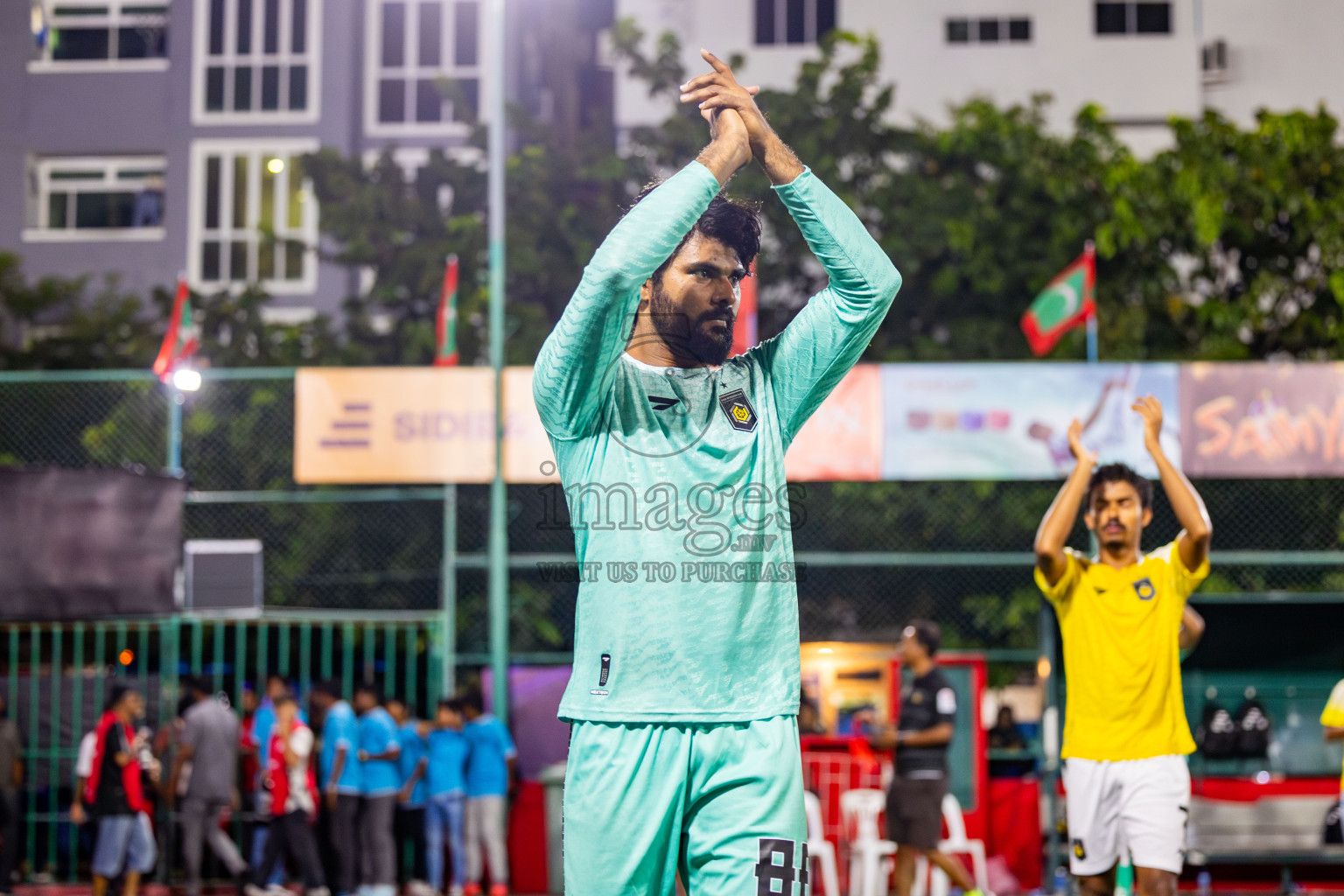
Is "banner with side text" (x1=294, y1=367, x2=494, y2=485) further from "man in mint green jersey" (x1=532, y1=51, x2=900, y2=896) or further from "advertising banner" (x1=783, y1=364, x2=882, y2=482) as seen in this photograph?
"man in mint green jersey" (x1=532, y1=51, x2=900, y2=896)

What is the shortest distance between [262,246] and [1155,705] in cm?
1962

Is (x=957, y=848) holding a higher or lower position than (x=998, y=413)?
lower

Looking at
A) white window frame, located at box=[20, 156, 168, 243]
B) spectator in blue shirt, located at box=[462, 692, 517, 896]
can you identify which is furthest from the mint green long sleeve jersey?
white window frame, located at box=[20, 156, 168, 243]

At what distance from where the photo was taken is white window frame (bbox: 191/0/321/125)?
22.8 metres

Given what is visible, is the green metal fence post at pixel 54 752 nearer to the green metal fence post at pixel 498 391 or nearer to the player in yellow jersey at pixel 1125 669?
the green metal fence post at pixel 498 391

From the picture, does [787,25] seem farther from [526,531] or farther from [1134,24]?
[526,531]

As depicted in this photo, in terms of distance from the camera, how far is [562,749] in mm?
12227

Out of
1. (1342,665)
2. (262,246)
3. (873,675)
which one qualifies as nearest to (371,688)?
(873,675)

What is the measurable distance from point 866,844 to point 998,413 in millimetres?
3597

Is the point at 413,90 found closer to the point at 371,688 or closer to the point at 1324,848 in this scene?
the point at 371,688

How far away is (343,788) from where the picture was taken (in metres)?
10.2

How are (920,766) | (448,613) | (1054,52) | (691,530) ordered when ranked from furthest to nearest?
(1054,52) < (448,613) < (920,766) < (691,530)

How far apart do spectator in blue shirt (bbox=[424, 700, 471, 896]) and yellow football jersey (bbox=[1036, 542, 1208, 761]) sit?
5.75 metres

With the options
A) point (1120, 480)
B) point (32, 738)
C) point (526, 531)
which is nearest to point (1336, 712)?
Answer: point (1120, 480)
